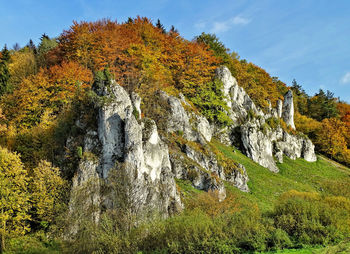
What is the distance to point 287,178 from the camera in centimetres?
4316

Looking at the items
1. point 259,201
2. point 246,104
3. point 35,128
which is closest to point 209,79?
point 246,104

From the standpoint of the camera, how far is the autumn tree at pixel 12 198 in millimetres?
21375

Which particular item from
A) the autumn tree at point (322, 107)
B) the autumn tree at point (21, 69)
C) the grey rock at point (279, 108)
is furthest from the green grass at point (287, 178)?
the autumn tree at point (21, 69)

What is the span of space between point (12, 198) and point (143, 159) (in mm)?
12603

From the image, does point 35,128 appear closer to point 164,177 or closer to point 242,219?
point 164,177

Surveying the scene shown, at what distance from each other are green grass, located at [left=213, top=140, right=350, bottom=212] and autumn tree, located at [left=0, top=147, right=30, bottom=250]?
23489 mm

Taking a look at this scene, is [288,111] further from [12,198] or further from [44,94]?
[12,198]

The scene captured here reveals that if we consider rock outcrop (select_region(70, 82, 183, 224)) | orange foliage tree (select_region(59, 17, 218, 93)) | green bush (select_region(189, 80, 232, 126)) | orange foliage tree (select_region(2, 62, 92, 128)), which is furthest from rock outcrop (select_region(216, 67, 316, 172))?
orange foliage tree (select_region(2, 62, 92, 128))

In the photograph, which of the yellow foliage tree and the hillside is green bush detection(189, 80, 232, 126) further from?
the yellow foliage tree

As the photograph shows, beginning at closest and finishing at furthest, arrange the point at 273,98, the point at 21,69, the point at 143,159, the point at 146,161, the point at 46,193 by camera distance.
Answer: the point at 46,193 < the point at 143,159 < the point at 146,161 < the point at 21,69 < the point at 273,98

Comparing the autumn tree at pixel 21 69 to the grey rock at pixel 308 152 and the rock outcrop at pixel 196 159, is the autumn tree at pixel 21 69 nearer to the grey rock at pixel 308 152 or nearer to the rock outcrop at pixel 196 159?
the rock outcrop at pixel 196 159

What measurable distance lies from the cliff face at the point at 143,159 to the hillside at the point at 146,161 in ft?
0.42

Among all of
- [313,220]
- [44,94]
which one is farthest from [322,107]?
[44,94]

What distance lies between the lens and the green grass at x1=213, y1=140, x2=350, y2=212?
107ft
